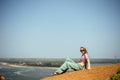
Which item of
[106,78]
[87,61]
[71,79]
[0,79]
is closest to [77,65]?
[87,61]

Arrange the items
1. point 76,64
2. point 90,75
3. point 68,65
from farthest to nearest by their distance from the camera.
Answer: point 76,64, point 68,65, point 90,75

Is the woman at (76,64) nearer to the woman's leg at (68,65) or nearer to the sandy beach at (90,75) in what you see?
the woman's leg at (68,65)

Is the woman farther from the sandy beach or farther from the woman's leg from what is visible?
the sandy beach

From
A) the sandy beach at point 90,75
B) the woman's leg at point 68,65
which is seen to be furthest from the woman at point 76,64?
the sandy beach at point 90,75

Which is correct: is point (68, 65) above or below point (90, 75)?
above

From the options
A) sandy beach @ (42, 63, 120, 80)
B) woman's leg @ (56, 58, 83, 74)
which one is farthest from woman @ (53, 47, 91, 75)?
sandy beach @ (42, 63, 120, 80)

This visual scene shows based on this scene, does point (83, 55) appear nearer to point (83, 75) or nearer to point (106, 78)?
point (83, 75)

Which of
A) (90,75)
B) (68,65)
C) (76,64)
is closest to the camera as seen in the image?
(90,75)

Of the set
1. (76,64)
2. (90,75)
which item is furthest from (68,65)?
(90,75)

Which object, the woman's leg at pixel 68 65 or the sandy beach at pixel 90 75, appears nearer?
the sandy beach at pixel 90 75

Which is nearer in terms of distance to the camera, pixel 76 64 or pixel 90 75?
pixel 90 75

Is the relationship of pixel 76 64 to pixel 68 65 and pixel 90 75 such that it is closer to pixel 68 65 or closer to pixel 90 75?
pixel 68 65

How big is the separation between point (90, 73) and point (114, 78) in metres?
2.71

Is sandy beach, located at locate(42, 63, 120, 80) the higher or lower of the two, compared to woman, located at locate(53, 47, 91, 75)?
lower
